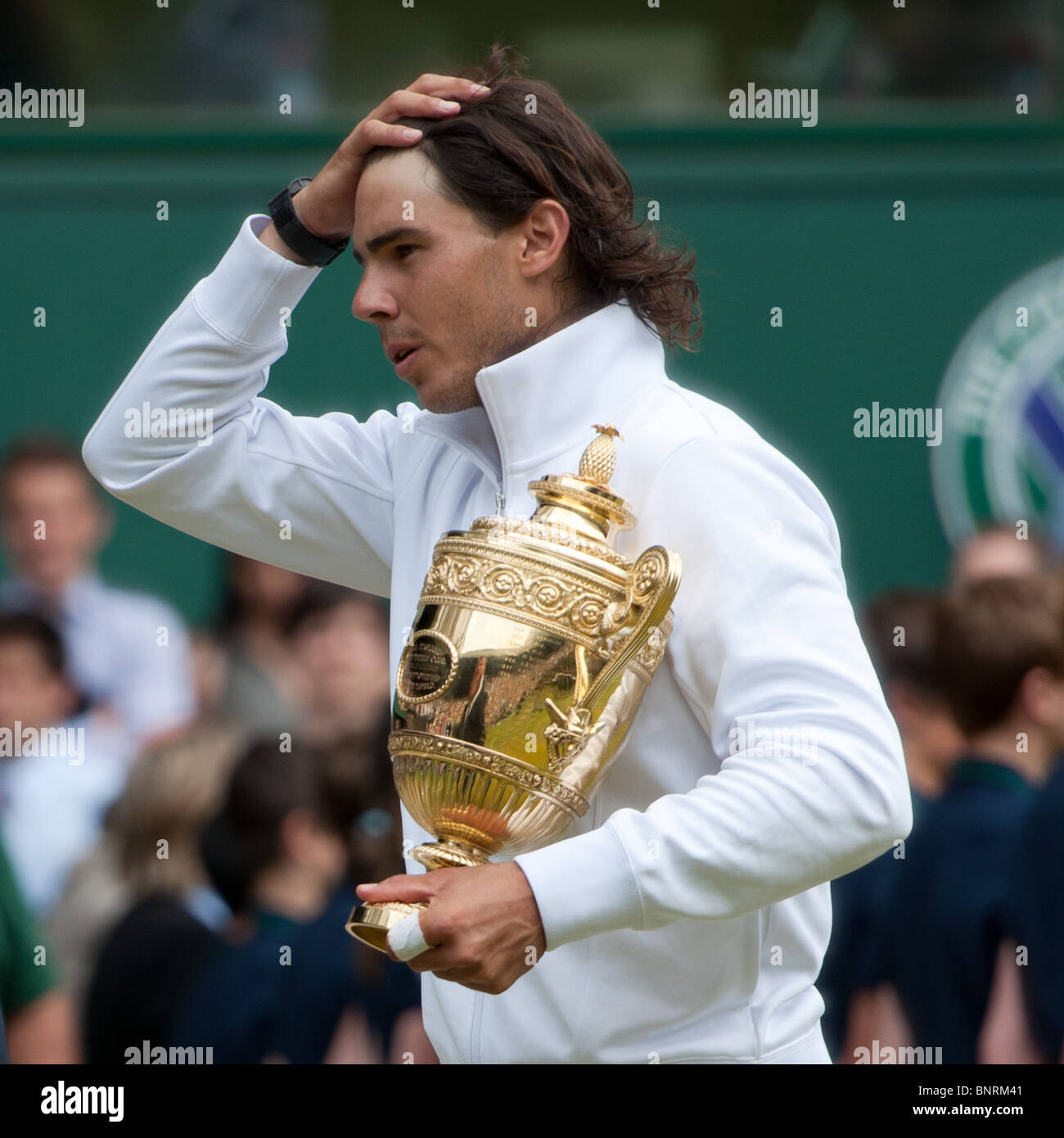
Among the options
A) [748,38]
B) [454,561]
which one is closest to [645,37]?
[748,38]

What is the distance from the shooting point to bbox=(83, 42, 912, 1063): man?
166 cm

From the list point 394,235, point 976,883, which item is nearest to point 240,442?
point 394,235

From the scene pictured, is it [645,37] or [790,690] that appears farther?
[645,37]

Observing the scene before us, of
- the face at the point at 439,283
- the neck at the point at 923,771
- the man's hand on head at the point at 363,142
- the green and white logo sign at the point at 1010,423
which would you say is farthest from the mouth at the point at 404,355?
the green and white logo sign at the point at 1010,423

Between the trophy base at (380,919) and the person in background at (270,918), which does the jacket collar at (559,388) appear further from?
the person in background at (270,918)

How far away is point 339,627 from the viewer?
14.6 feet

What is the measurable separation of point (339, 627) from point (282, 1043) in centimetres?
115

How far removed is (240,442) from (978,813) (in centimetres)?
179

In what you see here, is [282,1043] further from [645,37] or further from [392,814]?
[645,37]

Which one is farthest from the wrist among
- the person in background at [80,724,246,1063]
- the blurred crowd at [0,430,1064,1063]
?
the person in background at [80,724,246,1063]

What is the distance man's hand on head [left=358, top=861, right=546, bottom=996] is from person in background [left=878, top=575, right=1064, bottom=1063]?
191cm

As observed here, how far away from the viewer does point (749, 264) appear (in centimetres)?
492

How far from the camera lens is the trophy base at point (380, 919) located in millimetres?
1658

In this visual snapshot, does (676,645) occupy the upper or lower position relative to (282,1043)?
upper
